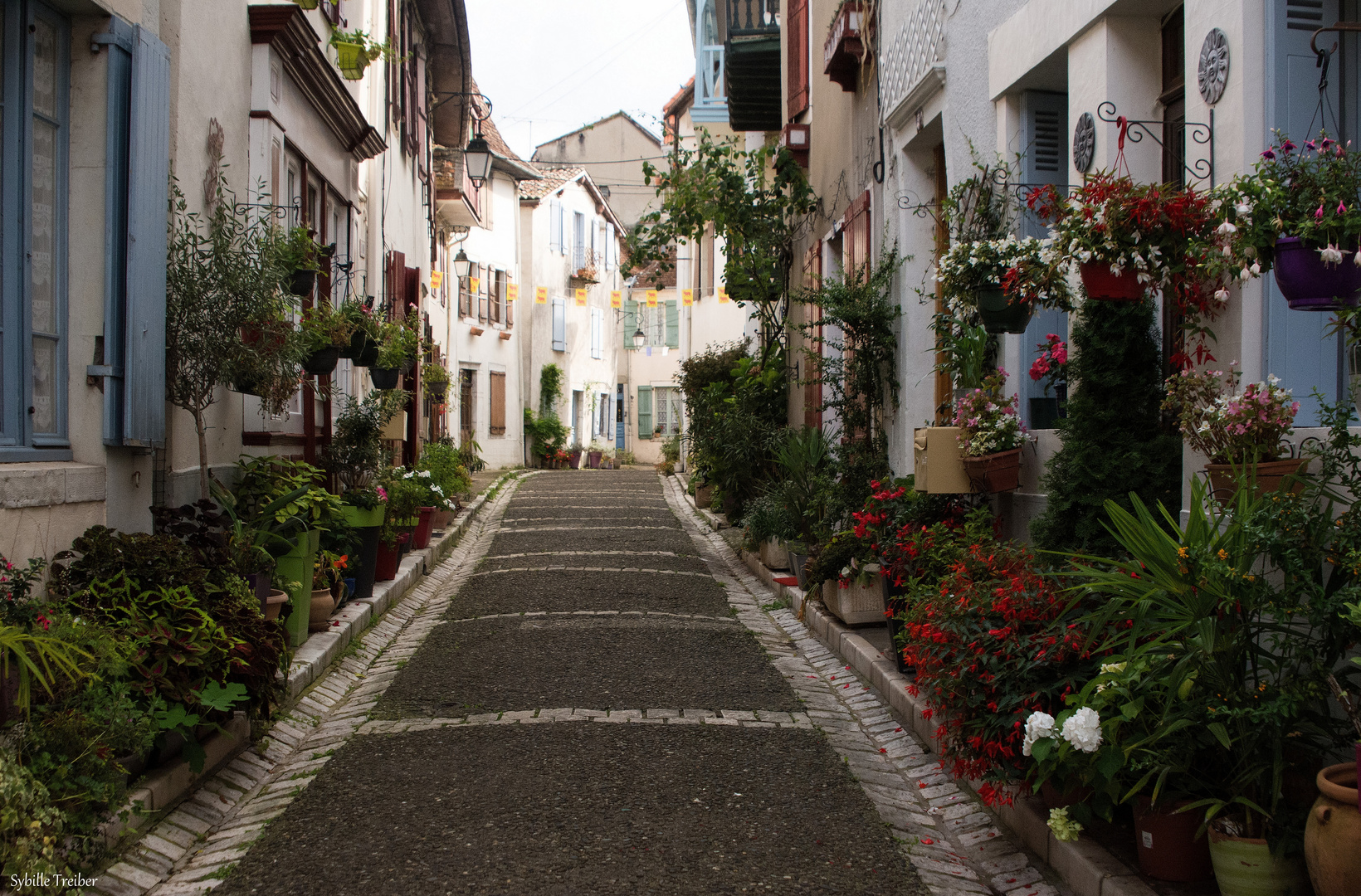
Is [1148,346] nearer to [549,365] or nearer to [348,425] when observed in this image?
[348,425]

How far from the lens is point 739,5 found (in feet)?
47.9

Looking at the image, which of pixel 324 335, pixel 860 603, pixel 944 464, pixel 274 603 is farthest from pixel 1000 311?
pixel 324 335

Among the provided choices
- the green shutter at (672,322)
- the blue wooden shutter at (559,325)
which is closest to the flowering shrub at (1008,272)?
the blue wooden shutter at (559,325)

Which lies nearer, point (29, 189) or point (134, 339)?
point (29, 189)

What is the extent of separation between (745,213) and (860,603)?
22.5ft

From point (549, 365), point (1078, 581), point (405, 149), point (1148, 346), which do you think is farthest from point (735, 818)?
point (549, 365)

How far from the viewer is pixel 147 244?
4.92 metres

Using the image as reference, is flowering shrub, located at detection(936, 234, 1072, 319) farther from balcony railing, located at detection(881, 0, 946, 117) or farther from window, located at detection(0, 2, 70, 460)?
window, located at detection(0, 2, 70, 460)

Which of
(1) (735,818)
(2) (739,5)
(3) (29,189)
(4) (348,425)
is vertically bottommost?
(1) (735,818)

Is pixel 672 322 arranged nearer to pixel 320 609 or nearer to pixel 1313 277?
pixel 320 609

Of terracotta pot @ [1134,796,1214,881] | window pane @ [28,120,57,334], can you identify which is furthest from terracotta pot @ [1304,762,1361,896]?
window pane @ [28,120,57,334]

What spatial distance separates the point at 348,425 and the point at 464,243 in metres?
17.7

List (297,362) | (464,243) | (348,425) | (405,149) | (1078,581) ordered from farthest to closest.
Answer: (464,243), (405,149), (348,425), (297,362), (1078,581)

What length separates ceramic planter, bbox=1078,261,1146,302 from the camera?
3986 mm
